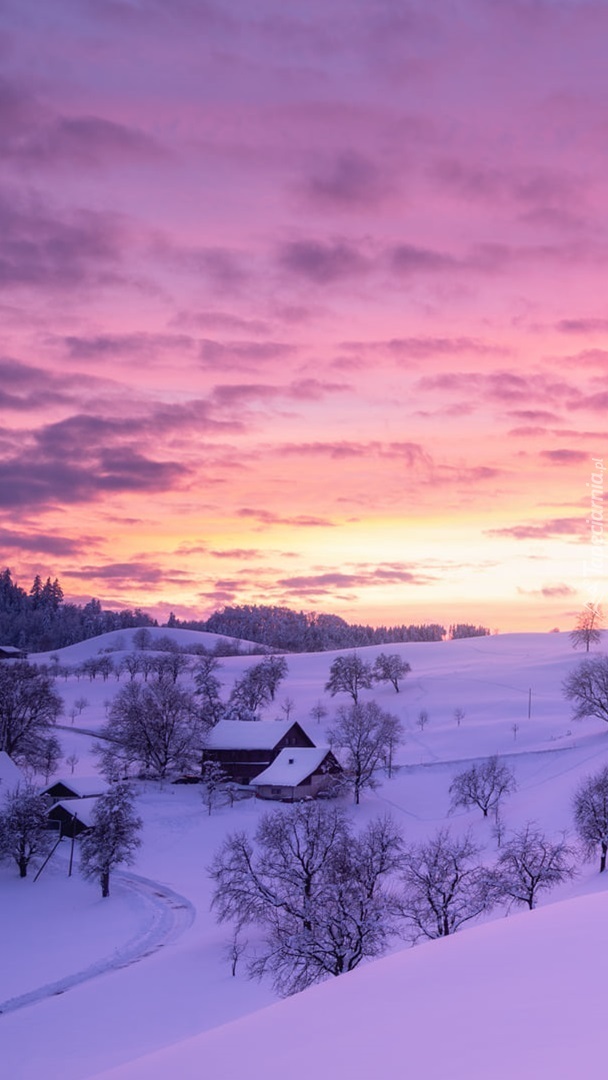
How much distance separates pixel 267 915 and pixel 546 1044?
29.3m

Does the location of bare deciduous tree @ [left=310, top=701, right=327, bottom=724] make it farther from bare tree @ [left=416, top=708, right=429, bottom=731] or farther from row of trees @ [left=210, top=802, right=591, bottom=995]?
row of trees @ [left=210, top=802, right=591, bottom=995]

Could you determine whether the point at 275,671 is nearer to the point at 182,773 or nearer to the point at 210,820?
the point at 182,773

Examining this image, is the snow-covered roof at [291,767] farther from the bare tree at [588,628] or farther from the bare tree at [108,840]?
the bare tree at [588,628]

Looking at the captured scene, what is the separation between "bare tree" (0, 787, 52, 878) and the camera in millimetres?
51906

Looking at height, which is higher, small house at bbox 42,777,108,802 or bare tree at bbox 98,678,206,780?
bare tree at bbox 98,678,206,780

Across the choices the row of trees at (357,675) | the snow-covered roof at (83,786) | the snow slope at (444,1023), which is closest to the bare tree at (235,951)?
the snow slope at (444,1023)

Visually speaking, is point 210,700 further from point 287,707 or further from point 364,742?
point 364,742

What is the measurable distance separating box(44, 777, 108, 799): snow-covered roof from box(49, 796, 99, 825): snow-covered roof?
5.80m

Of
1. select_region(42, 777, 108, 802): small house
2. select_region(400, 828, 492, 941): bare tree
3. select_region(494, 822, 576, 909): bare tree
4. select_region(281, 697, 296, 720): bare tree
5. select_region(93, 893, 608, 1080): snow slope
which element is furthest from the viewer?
select_region(281, 697, 296, 720): bare tree

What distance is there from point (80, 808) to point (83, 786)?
11251 mm

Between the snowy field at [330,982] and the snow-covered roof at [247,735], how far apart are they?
926 cm

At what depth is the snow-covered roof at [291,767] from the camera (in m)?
75.3

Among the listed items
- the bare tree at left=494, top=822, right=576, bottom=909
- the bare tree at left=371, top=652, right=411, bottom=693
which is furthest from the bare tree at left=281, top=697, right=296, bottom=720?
the bare tree at left=494, top=822, right=576, bottom=909

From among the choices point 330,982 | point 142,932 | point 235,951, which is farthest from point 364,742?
point 330,982
